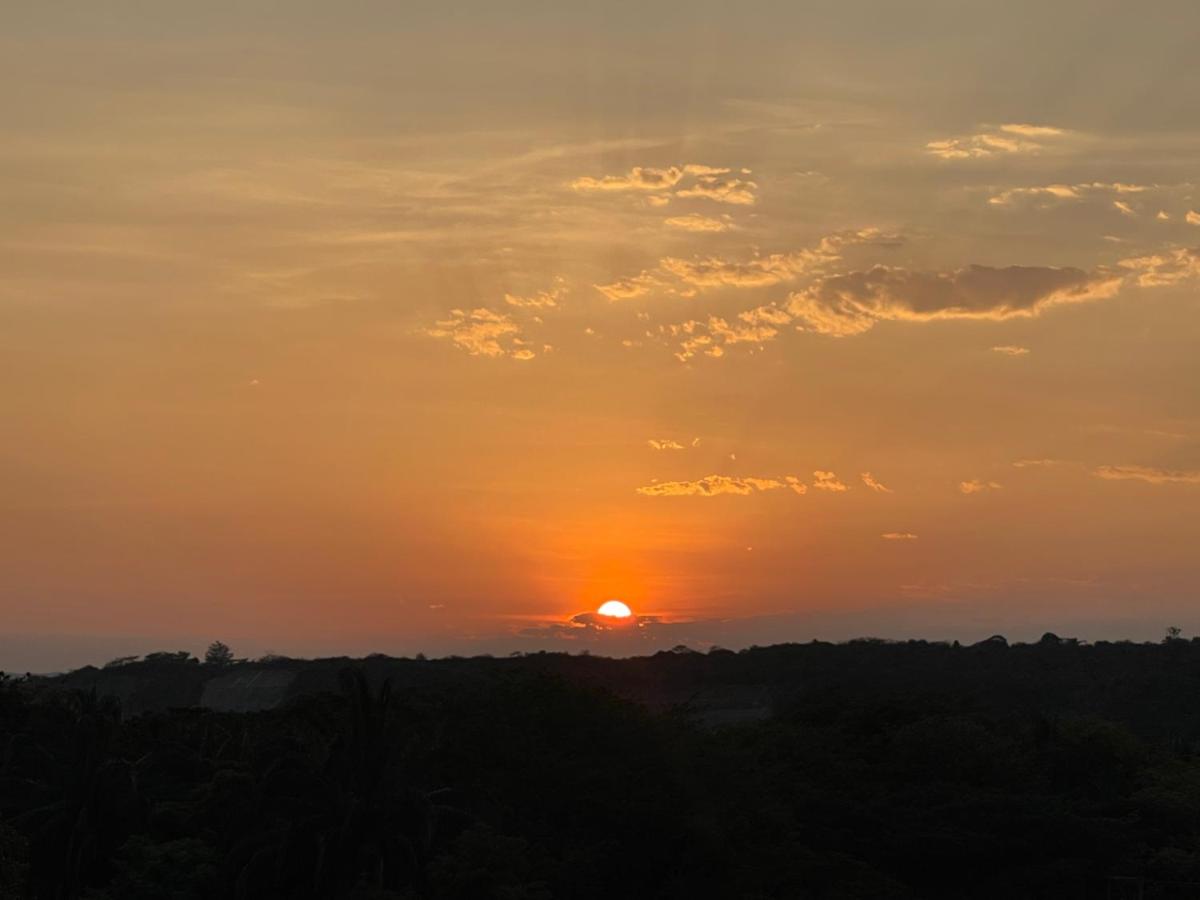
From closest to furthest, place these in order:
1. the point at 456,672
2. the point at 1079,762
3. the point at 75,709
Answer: the point at 75,709 < the point at 1079,762 < the point at 456,672

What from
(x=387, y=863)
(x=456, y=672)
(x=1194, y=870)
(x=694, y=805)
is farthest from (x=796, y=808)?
(x=456, y=672)

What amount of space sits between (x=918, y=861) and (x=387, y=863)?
33388 millimetres

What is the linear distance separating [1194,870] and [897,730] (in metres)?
27.6

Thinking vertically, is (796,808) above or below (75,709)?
below

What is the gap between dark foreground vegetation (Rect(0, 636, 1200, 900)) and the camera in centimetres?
6006

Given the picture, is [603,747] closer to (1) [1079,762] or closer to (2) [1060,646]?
(1) [1079,762]

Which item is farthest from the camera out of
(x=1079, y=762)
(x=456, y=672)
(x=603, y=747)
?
(x=456, y=672)

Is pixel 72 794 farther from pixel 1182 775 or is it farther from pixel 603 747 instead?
pixel 1182 775

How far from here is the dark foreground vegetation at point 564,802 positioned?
6006 centimetres

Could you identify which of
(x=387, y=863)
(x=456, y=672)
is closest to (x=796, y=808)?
(x=387, y=863)

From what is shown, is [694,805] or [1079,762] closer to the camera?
[694,805]

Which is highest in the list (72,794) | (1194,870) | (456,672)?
(456,672)

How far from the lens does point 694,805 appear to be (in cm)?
7050

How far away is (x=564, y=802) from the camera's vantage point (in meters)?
72.4
